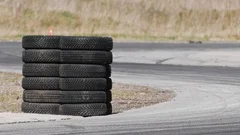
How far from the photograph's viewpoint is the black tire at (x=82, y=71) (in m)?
13.7

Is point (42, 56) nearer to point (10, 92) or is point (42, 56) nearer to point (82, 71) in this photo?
point (82, 71)

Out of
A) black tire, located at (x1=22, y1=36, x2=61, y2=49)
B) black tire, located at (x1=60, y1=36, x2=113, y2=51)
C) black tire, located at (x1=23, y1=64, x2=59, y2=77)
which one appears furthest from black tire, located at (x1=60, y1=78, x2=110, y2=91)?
black tire, located at (x1=22, y1=36, x2=61, y2=49)

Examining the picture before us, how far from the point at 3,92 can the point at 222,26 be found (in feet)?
150

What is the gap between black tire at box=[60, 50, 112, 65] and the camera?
13.8 m

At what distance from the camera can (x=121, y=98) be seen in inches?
688

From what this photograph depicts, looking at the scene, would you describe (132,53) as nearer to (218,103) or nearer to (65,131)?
(218,103)

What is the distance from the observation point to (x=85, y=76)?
13.7 metres

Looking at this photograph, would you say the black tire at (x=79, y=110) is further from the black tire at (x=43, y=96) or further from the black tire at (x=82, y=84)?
the black tire at (x=82, y=84)

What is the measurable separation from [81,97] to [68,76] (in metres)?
0.43

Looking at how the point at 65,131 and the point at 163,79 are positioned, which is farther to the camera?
the point at 163,79

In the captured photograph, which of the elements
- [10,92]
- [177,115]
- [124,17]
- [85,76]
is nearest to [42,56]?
[85,76]

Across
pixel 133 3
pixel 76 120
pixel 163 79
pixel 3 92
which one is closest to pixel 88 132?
pixel 76 120

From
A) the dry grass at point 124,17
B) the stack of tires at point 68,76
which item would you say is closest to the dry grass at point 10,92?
the stack of tires at point 68,76

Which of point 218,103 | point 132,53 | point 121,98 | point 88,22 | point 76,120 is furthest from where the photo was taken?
point 88,22
